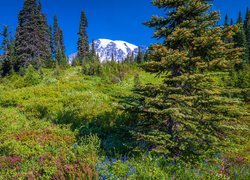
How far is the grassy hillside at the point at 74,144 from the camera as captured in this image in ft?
15.8

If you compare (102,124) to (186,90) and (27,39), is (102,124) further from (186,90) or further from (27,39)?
(27,39)

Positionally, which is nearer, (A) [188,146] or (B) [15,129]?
(A) [188,146]

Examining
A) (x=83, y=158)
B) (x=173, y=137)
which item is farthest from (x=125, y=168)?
(x=173, y=137)

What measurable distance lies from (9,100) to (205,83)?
44.3 feet

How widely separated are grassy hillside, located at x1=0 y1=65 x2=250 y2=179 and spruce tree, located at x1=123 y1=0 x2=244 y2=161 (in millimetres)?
749

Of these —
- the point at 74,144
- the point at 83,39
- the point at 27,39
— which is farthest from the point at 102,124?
the point at 83,39

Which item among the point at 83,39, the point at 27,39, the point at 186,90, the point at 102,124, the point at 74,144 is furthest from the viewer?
the point at 83,39

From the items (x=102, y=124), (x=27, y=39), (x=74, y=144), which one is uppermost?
(x=27, y=39)

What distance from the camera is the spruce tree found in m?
7.55

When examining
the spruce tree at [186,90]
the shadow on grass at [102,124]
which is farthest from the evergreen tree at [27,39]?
the spruce tree at [186,90]

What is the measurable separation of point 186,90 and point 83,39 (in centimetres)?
6514

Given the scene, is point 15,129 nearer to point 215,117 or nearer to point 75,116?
point 75,116

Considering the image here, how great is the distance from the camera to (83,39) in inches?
2768

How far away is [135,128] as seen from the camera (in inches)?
323
